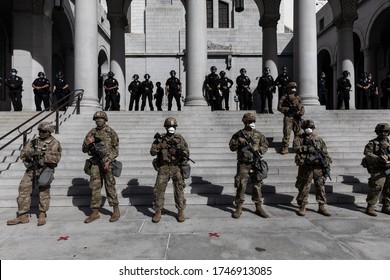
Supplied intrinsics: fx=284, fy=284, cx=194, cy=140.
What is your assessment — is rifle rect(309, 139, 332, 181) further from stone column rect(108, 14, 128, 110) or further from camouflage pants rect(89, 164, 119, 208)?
stone column rect(108, 14, 128, 110)

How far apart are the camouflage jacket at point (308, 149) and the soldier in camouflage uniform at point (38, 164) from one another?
13.9ft

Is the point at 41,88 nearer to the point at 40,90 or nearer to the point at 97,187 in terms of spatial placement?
the point at 40,90

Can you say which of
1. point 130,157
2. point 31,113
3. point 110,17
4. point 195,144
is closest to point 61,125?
point 31,113

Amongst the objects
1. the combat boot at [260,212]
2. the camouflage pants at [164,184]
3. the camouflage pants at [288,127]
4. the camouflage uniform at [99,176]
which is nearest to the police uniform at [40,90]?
the camouflage uniform at [99,176]

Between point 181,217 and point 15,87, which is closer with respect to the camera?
point 181,217

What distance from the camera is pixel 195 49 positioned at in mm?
11188

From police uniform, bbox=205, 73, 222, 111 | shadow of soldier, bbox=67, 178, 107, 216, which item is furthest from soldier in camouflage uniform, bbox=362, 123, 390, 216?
police uniform, bbox=205, 73, 222, 111

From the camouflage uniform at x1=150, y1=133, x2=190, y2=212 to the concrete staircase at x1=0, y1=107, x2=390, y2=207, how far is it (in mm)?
942

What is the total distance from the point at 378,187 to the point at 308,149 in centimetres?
146

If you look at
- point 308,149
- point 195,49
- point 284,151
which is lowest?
point 284,151

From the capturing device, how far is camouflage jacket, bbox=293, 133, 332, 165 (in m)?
5.06

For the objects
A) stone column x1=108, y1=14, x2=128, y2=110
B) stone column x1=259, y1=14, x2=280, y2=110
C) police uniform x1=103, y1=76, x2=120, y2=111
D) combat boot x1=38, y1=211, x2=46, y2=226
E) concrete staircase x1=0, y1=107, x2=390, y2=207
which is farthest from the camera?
stone column x1=259, y1=14, x2=280, y2=110

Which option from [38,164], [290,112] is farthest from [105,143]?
[290,112]

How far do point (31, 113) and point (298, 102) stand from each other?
9.02 metres
